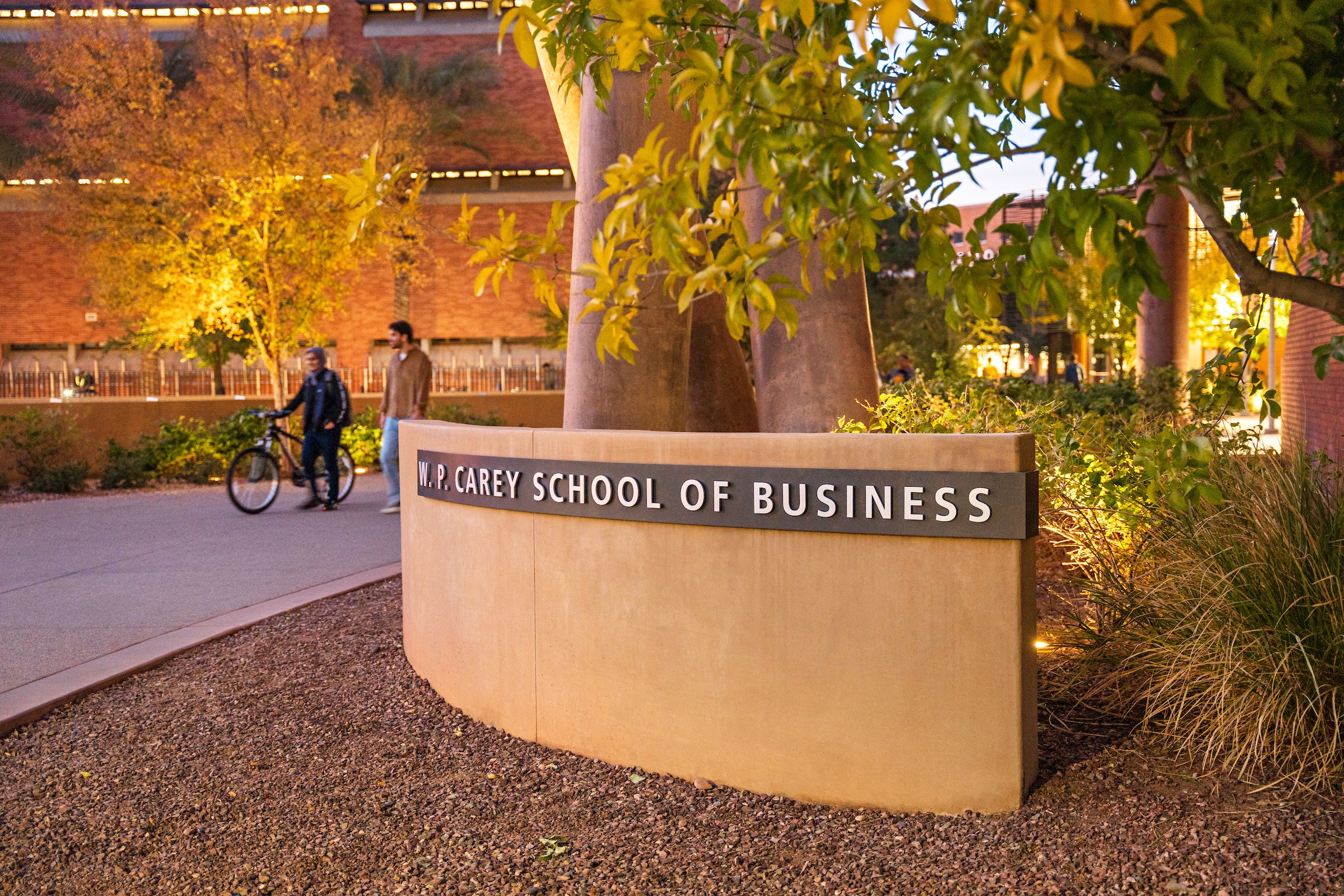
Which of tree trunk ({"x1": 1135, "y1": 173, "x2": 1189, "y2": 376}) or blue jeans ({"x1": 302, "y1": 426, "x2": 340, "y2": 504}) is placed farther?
tree trunk ({"x1": 1135, "y1": 173, "x2": 1189, "y2": 376})

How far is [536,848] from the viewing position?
3701 millimetres

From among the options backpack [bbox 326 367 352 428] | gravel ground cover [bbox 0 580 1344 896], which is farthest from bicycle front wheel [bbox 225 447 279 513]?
gravel ground cover [bbox 0 580 1344 896]

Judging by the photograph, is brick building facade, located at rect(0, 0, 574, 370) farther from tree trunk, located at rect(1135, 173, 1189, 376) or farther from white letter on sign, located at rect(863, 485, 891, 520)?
white letter on sign, located at rect(863, 485, 891, 520)

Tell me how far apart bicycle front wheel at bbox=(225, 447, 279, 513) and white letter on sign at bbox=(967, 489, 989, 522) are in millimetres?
10365

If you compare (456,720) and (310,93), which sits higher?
(310,93)

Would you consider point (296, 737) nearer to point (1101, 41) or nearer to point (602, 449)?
point (602, 449)

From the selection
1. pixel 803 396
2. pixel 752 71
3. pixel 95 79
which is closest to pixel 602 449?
pixel 752 71

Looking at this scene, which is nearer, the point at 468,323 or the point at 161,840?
the point at 161,840

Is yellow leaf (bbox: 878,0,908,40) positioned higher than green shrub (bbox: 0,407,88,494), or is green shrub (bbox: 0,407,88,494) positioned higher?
yellow leaf (bbox: 878,0,908,40)

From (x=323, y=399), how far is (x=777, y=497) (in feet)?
31.6

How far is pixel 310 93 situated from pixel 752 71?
57.0 ft

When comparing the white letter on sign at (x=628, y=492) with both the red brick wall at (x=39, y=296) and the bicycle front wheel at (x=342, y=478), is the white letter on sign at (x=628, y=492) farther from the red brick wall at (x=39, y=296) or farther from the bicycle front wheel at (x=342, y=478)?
the red brick wall at (x=39, y=296)

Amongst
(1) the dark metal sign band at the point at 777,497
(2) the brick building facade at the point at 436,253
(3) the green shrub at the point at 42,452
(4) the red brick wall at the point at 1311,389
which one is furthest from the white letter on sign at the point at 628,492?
(2) the brick building facade at the point at 436,253

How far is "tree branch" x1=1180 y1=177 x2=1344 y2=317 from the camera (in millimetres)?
Result: 2904
